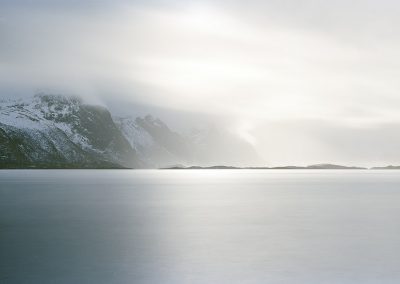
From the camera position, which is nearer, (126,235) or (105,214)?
(126,235)

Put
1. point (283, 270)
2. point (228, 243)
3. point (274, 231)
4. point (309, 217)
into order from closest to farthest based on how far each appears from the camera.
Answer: point (283, 270), point (228, 243), point (274, 231), point (309, 217)

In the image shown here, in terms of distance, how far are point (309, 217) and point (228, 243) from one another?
32.4 m

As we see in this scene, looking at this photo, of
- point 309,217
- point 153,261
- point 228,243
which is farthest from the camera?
point 309,217

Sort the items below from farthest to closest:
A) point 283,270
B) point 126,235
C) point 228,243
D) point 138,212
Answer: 1. point 138,212
2. point 126,235
3. point 228,243
4. point 283,270

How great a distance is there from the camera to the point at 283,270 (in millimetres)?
40094

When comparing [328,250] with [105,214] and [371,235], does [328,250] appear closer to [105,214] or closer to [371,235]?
[371,235]

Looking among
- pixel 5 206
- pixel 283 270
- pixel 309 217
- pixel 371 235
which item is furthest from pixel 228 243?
pixel 5 206

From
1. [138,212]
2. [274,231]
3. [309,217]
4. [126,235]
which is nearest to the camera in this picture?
[126,235]

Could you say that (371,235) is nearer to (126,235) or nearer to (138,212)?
(126,235)

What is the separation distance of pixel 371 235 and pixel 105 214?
4336 cm

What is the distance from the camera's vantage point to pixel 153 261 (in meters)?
43.7

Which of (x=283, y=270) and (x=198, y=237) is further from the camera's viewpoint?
(x=198, y=237)

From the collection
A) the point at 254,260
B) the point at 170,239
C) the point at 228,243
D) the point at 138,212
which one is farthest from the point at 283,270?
the point at 138,212

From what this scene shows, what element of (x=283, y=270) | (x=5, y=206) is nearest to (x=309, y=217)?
(x=283, y=270)
